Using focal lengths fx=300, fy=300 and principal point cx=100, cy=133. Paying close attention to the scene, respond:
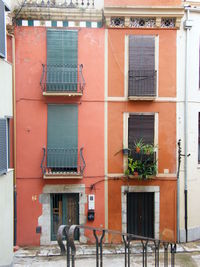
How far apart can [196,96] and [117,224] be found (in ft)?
19.7

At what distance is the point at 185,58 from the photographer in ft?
38.8

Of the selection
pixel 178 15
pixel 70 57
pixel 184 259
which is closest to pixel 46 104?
pixel 70 57

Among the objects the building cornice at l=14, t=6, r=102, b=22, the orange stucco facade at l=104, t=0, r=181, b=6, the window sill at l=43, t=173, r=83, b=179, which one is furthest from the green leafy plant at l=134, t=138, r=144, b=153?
the orange stucco facade at l=104, t=0, r=181, b=6

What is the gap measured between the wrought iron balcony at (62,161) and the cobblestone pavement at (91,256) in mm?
2836

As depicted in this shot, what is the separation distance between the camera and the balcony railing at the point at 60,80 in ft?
37.0

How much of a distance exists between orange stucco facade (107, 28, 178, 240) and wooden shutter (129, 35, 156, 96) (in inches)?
9.8

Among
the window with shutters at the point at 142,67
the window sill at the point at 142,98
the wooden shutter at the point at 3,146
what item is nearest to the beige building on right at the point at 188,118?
the window with shutters at the point at 142,67

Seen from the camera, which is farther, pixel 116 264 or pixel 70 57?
pixel 70 57

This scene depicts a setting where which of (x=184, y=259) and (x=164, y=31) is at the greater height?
(x=164, y=31)

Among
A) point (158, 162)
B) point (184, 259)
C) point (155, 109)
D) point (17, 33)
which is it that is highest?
point (17, 33)

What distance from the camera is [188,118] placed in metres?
12.0

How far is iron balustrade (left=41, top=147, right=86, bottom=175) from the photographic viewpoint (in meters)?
11.4

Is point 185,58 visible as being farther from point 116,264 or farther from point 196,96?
point 116,264

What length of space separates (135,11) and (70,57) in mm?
3021
